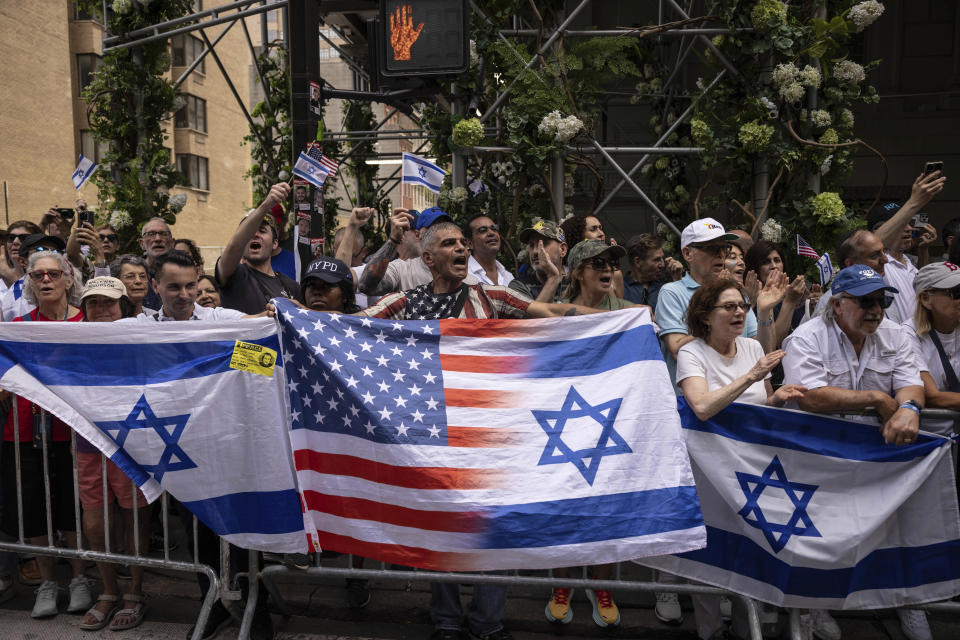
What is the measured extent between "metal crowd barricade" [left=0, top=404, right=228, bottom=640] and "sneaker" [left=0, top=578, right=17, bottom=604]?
342 millimetres

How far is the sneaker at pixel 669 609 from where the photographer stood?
451 centimetres

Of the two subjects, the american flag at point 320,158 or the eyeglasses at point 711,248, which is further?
the eyeglasses at point 711,248

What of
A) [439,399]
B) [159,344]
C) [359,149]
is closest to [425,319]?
[439,399]

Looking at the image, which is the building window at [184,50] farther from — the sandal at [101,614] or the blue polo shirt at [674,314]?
the blue polo shirt at [674,314]

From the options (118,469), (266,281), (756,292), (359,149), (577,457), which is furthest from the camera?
(359,149)

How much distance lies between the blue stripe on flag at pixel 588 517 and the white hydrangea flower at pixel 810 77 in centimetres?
527

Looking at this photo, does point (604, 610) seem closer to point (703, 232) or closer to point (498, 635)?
point (498, 635)

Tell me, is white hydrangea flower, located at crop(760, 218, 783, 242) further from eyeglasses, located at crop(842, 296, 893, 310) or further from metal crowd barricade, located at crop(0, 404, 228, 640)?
metal crowd barricade, located at crop(0, 404, 228, 640)

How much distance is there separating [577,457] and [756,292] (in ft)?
6.88

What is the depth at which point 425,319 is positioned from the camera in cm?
433

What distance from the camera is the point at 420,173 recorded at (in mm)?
6543

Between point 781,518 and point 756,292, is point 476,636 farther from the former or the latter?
point 756,292

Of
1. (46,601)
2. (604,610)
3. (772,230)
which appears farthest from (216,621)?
(772,230)

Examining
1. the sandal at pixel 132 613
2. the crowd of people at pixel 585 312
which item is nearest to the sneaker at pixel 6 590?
the crowd of people at pixel 585 312
